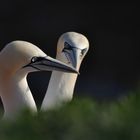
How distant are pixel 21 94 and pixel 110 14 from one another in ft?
40.3

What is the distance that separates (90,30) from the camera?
57.0 ft

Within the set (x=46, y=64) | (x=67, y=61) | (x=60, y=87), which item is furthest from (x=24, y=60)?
(x=67, y=61)

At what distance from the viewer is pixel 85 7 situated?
1842 centimetres

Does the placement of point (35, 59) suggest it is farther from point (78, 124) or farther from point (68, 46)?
point (78, 124)

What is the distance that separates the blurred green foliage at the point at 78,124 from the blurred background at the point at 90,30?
14.3 m

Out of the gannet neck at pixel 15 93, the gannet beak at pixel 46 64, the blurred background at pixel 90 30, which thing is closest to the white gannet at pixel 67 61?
the gannet beak at pixel 46 64

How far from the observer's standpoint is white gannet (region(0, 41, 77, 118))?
620cm

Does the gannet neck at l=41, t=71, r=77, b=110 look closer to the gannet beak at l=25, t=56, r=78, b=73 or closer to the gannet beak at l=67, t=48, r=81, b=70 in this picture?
the gannet beak at l=67, t=48, r=81, b=70

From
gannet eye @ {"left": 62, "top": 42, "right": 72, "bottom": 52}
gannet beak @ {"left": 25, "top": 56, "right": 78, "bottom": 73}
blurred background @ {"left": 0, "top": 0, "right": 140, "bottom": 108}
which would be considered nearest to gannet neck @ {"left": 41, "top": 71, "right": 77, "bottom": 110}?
gannet eye @ {"left": 62, "top": 42, "right": 72, "bottom": 52}

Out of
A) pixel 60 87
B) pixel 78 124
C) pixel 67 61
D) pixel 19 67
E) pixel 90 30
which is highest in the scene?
pixel 78 124

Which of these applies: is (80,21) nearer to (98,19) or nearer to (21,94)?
(98,19)

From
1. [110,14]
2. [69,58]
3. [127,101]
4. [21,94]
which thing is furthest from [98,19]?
[127,101]

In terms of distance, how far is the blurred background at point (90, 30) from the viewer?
17.1m

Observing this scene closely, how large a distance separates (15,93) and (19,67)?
0.43 meters
